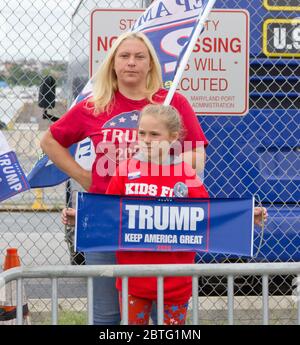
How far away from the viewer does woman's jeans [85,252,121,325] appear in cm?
482

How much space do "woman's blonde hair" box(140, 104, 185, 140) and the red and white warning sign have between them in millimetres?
1891

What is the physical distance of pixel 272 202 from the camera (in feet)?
23.7

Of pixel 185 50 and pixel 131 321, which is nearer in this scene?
pixel 131 321

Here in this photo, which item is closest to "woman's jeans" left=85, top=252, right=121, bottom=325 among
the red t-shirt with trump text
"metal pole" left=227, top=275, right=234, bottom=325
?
the red t-shirt with trump text

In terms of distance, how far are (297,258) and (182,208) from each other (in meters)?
2.89

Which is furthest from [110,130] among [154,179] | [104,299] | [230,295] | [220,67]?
[220,67]

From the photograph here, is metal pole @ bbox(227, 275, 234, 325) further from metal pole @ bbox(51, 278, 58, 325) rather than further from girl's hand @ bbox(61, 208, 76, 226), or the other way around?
girl's hand @ bbox(61, 208, 76, 226)

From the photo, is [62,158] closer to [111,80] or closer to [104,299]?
[111,80]

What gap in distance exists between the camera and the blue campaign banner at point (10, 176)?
5.05 m

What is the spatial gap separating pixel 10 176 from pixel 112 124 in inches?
25.7

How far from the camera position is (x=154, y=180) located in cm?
461
